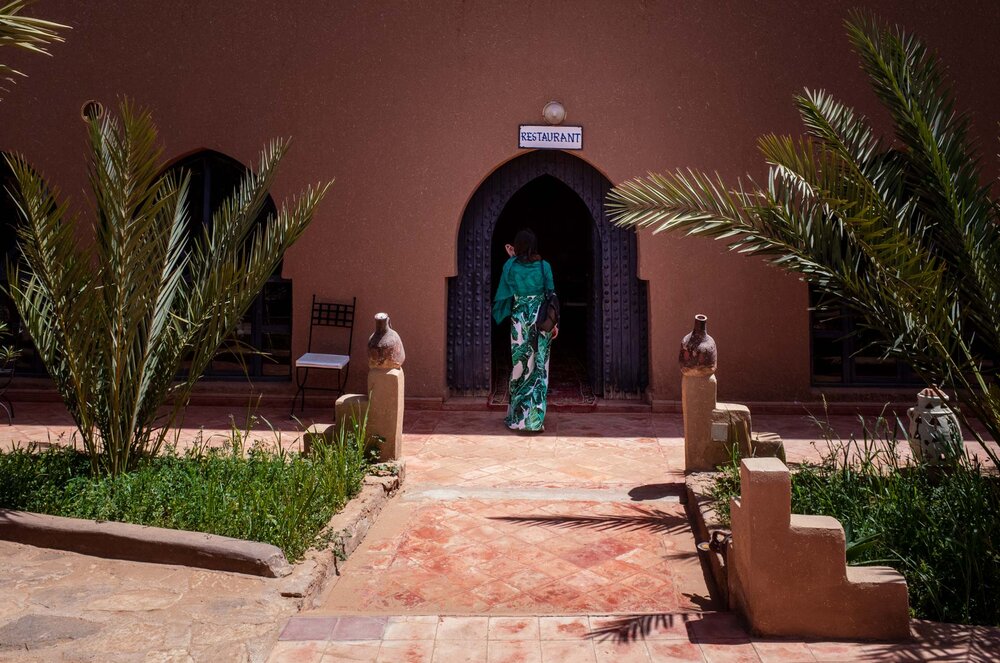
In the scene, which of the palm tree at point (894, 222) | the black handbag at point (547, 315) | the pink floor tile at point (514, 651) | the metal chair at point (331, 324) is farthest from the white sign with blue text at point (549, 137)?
the pink floor tile at point (514, 651)

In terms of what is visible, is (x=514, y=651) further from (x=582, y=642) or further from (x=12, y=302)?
(x=12, y=302)

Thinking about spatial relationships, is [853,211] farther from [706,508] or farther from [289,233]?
[289,233]

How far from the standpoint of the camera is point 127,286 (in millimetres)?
5473

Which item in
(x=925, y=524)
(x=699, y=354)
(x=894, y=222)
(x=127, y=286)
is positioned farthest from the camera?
(x=699, y=354)

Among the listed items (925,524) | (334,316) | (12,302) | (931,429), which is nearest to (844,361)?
(931,429)

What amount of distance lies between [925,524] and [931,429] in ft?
4.67

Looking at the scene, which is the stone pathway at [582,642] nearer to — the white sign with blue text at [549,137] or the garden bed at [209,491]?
the garden bed at [209,491]

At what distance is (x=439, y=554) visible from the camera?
509cm

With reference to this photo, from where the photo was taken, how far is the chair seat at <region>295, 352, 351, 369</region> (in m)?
8.65

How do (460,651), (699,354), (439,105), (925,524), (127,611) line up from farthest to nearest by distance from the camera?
1. (439,105)
2. (699,354)
3. (925,524)
4. (127,611)
5. (460,651)

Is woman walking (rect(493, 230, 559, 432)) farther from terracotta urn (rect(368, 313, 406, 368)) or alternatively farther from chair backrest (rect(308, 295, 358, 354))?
terracotta urn (rect(368, 313, 406, 368))

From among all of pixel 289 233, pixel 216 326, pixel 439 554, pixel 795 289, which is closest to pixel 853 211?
pixel 439 554

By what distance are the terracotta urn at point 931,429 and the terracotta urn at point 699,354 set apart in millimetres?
1320

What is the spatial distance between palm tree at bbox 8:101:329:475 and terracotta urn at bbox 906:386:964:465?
411 centimetres
